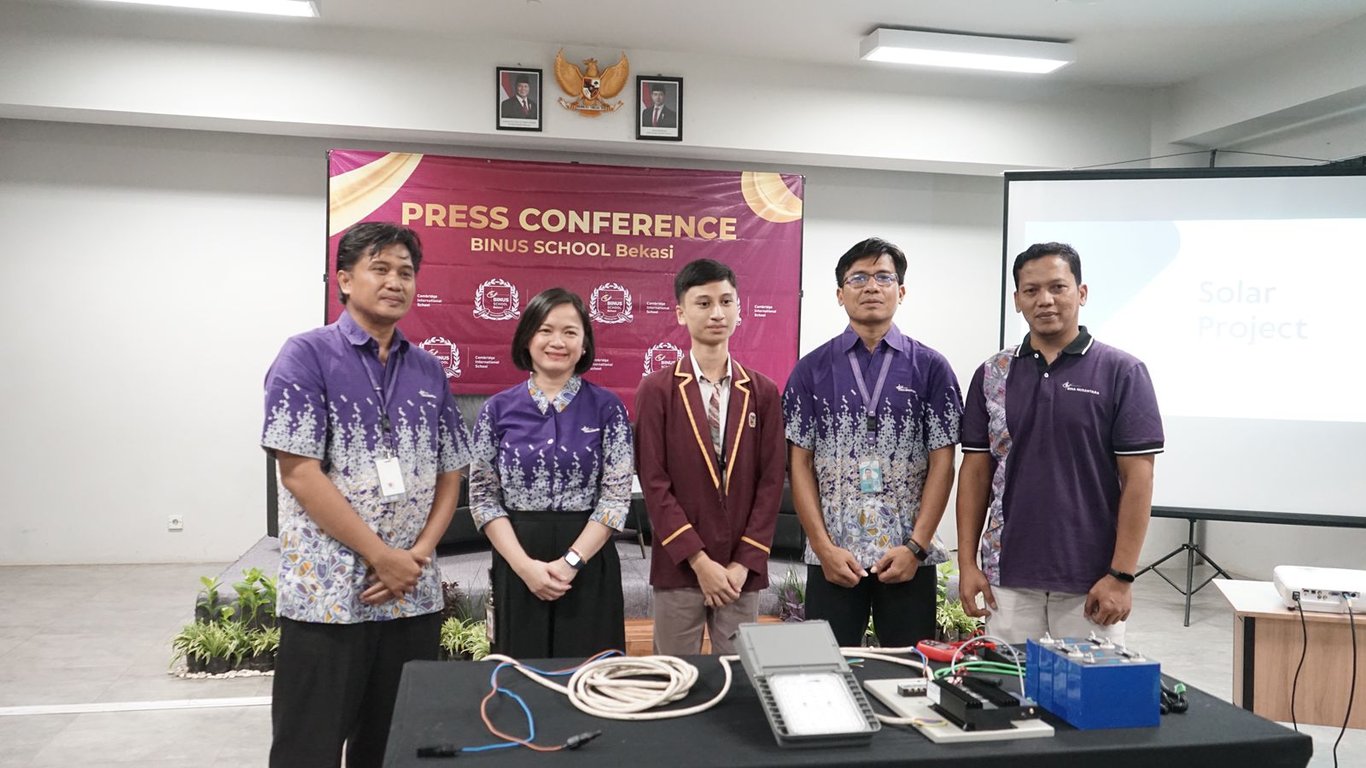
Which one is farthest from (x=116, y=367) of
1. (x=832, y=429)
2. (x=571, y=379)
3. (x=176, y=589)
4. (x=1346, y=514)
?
(x=1346, y=514)

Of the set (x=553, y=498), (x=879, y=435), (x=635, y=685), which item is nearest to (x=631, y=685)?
(x=635, y=685)

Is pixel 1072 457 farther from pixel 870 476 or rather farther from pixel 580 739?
pixel 580 739

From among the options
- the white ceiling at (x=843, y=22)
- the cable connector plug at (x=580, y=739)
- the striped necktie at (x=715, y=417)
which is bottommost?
the cable connector plug at (x=580, y=739)

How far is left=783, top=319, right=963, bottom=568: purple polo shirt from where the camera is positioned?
2482mm

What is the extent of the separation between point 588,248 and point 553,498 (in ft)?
11.7

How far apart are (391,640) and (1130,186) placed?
13.0 ft

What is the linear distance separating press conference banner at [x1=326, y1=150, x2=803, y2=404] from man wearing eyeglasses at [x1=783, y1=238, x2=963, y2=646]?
295cm

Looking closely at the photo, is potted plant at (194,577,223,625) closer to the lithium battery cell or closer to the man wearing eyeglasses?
the man wearing eyeglasses

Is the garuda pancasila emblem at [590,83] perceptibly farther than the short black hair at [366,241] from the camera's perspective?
Yes

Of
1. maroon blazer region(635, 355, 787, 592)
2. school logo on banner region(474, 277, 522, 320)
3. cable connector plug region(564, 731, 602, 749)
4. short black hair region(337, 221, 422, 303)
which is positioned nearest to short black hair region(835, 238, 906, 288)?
maroon blazer region(635, 355, 787, 592)

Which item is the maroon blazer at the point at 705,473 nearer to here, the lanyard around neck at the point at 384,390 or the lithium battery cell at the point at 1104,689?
the lanyard around neck at the point at 384,390

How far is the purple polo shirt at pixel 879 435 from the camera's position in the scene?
248 cm

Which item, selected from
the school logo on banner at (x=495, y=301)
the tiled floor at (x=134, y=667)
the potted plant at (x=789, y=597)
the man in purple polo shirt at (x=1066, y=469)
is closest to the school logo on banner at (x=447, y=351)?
the school logo on banner at (x=495, y=301)

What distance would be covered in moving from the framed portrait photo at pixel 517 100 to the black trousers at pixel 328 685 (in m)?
3.99
